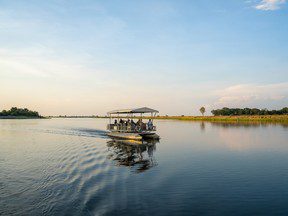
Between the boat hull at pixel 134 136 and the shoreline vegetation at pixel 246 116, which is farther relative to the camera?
the shoreline vegetation at pixel 246 116

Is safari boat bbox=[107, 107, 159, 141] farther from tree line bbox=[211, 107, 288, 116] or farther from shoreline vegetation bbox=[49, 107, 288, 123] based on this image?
tree line bbox=[211, 107, 288, 116]

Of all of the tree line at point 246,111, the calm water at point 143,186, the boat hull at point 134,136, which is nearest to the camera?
the calm water at point 143,186

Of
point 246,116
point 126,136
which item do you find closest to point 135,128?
point 126,136

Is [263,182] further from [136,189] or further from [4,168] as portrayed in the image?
[4,168]

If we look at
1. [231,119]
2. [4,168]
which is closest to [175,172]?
[4,168]

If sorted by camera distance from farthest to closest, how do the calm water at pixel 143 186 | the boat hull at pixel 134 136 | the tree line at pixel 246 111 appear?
the tree line at pixel 246 111, the boat hull at pixel 134 136, the calm water at pixel 143 186

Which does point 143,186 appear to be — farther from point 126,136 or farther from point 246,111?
point 246,111

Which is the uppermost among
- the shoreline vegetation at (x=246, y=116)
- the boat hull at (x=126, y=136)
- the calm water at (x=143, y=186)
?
the shoreline vegetation at (x=246, y=116)

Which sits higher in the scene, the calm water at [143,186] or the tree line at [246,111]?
the tree line at [246,111]

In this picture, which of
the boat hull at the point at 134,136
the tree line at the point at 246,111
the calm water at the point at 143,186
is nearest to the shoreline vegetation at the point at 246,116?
the tree line at the point at 246,111

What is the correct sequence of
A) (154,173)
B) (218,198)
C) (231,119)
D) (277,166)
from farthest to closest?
(231,119), (277,166), (154,173), (218,198)

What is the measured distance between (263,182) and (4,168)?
58.1 feet

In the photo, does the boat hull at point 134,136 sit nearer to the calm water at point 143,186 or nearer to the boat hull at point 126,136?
the boat hull at point 126,136

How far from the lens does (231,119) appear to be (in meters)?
132
